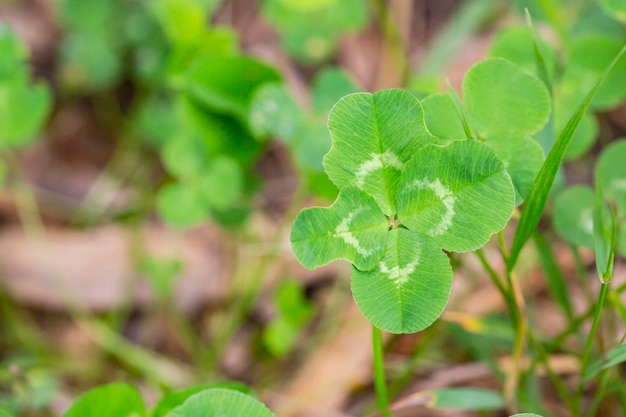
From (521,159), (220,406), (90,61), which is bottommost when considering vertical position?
(220,406)

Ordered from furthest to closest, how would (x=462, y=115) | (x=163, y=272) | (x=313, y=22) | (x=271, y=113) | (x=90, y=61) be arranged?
(x=90, y=61), (x=313, y=22), (x=163, y=272), (x=271, y=113), (x=462, y=115)

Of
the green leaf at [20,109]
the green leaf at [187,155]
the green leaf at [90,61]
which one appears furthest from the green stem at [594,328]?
the green leaf at [90,61]

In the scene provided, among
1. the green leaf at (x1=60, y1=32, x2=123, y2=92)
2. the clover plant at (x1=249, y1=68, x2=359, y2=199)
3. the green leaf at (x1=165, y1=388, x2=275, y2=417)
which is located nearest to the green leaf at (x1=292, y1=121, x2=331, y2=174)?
the clover plant at (x1=249, y1=68, x2=359, y2=199)

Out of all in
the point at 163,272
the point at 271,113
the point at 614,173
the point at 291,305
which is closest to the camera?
the point at 614,173

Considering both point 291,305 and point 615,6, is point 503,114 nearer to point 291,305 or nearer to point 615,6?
point 615,6

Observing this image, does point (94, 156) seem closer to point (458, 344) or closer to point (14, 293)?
point (14, 293)

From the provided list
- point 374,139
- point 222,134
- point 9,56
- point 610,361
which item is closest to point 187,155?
point 222,134

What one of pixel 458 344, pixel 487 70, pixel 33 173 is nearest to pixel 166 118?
pixel 33 173
